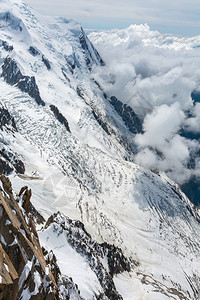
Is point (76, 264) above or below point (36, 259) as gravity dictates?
below

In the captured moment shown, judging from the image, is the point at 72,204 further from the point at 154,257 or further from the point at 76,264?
the point at 76,264

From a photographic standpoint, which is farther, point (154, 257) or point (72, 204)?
point (154, 257)

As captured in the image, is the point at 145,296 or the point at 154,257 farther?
the point at 154,257

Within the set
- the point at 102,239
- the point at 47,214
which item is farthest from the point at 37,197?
the point at 102,239

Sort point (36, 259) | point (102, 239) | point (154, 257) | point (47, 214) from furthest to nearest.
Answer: point (154, 257) → point (102, 239) → point (47, 214) → point (36, 259)

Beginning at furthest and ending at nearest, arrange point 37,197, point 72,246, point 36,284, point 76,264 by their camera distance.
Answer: point 37,197 < point 72,246 < point 76,264 < point 36,284

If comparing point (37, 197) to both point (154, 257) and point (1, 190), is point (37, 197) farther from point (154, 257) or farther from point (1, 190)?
point (1, 190)

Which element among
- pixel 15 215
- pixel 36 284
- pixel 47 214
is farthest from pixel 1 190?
pixel 47 214

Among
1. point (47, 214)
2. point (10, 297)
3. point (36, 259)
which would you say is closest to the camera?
point (10, 297)

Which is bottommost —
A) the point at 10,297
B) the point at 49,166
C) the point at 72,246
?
the point at 49,166
